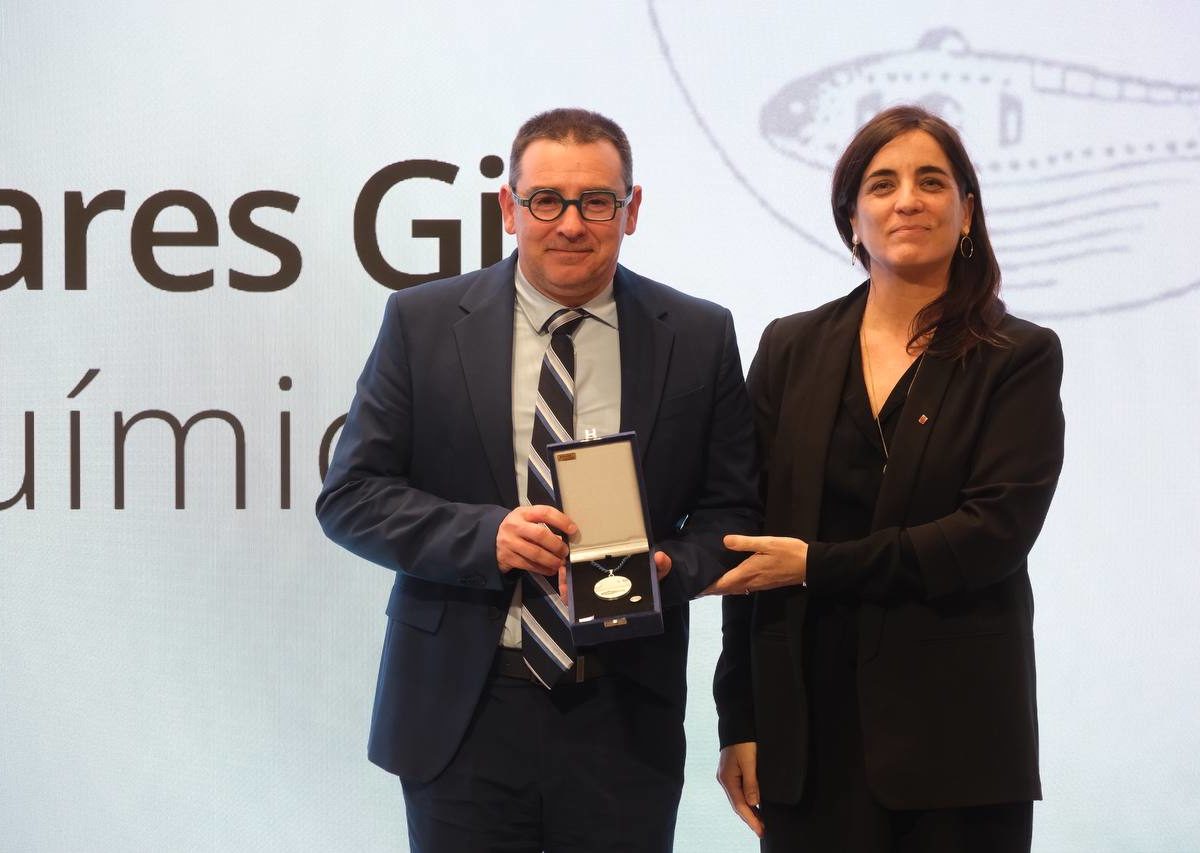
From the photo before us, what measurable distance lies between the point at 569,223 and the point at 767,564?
644 millimetres

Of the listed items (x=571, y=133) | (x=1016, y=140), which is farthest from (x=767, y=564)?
(x=1016, y=140)

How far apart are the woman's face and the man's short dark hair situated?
43 centimetres

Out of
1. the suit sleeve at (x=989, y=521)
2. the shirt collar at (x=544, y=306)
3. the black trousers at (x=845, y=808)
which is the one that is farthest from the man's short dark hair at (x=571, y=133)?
the black trousers at (x=845, y=808)

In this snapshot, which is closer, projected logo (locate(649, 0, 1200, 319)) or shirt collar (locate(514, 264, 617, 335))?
shirt collar (locate(514, 264, 617, 335))

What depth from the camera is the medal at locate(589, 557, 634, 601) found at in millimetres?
1898

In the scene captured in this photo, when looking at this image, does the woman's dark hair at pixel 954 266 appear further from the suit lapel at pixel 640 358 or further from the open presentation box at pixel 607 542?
the open presentation box at pixel 607 542

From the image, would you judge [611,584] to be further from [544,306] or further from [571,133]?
[571,133]

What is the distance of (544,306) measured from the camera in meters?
2.16

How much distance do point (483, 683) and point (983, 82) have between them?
2.16 meters

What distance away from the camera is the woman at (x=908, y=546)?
78.9 inches

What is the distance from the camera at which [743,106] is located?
3.29m

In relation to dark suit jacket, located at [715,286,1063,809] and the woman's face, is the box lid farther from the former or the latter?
the woman's face

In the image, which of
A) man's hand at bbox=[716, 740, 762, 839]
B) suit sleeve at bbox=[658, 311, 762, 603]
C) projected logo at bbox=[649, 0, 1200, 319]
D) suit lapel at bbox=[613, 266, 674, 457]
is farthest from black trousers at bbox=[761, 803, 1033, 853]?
projected logo at bbox=[649, 0, 1200, 319]

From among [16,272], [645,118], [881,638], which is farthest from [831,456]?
[16,272]
